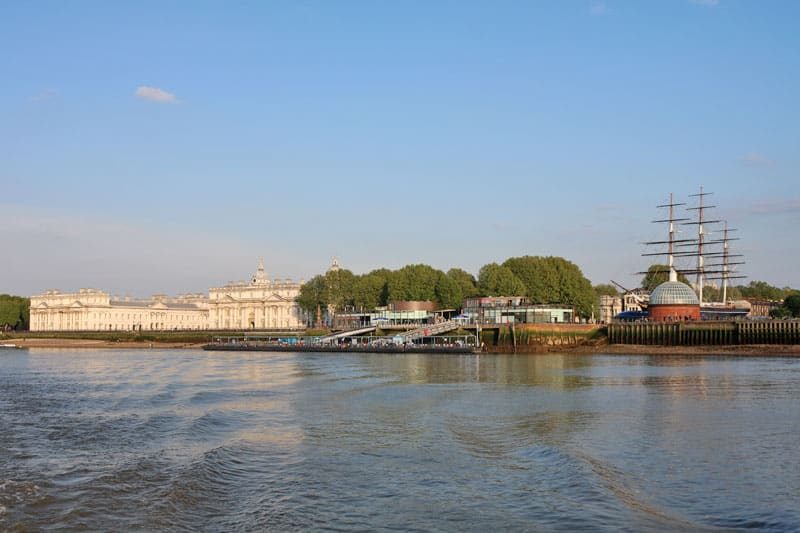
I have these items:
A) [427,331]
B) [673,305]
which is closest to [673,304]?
Result: [673,305]

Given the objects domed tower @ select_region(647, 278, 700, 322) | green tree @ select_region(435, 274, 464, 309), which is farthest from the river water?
green tree @ select_region(435, 274, 464, 309)

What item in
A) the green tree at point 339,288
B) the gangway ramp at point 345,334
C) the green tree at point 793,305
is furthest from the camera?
the green tree at point 339,288

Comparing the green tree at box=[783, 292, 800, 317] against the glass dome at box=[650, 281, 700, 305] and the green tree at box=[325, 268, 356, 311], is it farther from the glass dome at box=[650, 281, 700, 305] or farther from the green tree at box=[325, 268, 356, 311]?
the green tree at box=[325, 268, 356, 311]

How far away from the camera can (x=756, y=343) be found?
281ft

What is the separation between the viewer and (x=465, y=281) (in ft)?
484

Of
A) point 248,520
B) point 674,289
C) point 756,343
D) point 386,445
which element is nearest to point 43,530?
point 248,520

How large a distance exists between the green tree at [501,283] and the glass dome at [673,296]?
29.4 m

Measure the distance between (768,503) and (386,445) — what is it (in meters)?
11.8

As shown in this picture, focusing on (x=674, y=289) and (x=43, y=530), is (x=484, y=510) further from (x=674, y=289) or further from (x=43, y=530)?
(x=674, y=289)

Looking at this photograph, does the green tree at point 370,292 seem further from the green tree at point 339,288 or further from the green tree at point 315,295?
the green tree at point 315,295

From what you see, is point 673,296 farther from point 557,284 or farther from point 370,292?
point 370,292

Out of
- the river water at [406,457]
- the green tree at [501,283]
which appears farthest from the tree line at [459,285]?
the river water at [406,457]

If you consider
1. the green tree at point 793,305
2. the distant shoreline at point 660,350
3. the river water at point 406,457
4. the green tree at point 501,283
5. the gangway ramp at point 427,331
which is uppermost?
the green tree at point 501,283

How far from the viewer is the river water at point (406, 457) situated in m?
17.5
